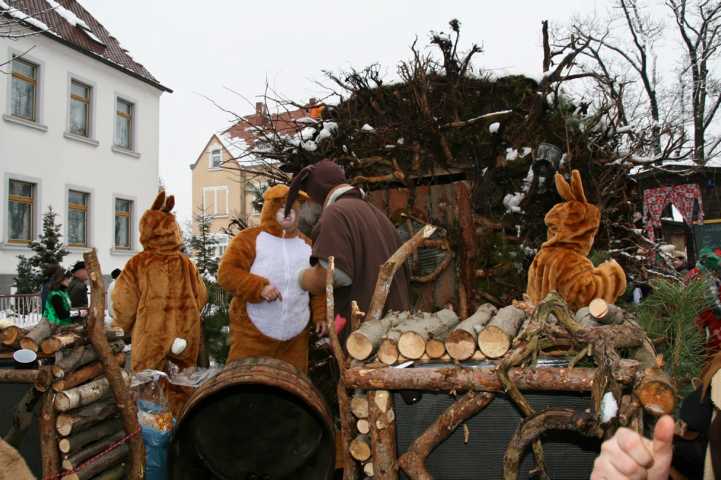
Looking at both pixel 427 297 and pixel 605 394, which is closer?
pixel 605 394

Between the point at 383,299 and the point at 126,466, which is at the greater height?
the point at 383,299

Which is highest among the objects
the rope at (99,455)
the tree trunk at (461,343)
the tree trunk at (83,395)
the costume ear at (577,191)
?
the costume ear at (577,191)

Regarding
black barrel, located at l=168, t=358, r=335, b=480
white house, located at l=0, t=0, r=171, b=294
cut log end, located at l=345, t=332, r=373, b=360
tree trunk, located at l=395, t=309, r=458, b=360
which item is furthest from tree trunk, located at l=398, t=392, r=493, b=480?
white house, located at l=0, t=0, r=171, b=294

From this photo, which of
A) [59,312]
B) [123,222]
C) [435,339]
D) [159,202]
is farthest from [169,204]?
[123,222]

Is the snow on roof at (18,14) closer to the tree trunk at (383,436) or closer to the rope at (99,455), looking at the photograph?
the rope at (99,455)

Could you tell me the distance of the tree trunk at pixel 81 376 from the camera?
112 inches

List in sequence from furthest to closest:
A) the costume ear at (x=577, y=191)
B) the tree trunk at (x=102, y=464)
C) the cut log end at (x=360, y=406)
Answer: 1. the costume ear at (x=577, y=191)
2. the tree trunk at (x=102, y=464)
3. the cut log end at (x=360, y=406)

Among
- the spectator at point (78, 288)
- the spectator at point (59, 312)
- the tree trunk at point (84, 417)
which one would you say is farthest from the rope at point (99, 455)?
the spectator at point (78, 288)

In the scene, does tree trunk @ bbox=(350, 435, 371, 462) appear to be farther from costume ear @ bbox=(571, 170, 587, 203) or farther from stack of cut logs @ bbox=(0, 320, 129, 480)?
costume ear @ bbox=(571, 170, 587, 203)

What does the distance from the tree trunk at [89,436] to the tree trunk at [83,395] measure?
0.15 metres

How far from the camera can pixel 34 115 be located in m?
17.4

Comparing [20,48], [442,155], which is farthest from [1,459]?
[20,48]

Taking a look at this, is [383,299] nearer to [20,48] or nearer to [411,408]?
[411,408]

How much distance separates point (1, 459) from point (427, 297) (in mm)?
4248
